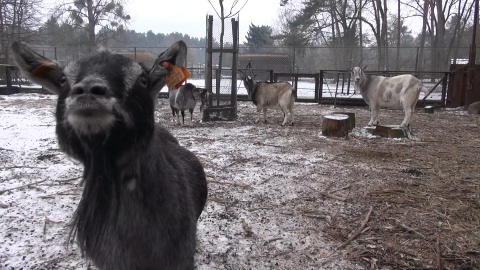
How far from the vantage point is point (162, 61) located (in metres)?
2.22

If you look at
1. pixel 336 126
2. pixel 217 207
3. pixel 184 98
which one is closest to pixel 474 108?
pixel 336 126

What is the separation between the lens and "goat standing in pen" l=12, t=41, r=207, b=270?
164 centimetres

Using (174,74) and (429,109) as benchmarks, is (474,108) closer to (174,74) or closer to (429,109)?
(429,109)

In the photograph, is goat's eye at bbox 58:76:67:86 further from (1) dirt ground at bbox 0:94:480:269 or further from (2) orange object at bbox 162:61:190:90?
(1) dirt ground at bbox 0:94:480:269

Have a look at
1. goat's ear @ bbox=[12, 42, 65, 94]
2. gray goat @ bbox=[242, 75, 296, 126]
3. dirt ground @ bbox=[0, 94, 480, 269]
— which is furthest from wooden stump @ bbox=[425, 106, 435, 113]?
goat's ear @ bbox=[12, 42, 65, 94]

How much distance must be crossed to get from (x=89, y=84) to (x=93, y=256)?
1.08 meters

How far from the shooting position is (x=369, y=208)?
163 inches

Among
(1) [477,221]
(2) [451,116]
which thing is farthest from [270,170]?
(2) [451,116]

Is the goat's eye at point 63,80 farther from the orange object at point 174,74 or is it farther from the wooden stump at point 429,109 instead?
the wooden stump at point 429,109

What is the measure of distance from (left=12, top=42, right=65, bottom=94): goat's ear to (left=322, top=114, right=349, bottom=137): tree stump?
7.09 metres

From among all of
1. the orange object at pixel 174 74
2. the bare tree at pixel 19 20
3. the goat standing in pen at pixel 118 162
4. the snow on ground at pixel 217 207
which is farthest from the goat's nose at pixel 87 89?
the bare tree at pixel 19 20

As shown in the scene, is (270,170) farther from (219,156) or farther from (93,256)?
(93,256)

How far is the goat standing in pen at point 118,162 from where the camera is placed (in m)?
1.64

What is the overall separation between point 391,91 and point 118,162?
954 centimetres
